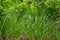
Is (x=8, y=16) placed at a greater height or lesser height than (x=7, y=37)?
greater

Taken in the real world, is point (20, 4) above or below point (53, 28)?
above

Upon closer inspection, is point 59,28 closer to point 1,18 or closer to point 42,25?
point 42,25

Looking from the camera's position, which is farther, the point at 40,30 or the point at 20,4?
the point at 20,4

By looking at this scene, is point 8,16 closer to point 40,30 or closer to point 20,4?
point 20,4

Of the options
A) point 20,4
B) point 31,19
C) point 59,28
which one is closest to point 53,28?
point 59,28

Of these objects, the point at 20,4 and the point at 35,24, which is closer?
the point at 35,24

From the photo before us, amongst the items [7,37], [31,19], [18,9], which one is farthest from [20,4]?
[7,37]
